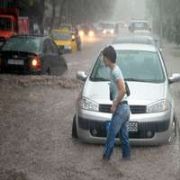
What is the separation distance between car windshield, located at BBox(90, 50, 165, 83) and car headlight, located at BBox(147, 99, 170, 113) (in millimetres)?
1093

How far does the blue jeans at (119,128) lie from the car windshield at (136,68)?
207 cm

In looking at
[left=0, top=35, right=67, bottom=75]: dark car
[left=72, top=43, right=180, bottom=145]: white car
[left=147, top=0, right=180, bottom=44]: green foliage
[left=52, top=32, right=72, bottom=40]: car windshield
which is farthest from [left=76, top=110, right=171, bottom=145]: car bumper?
[left=147, top=0, right=180, bottom=44]: green foliage

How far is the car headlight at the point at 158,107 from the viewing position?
31.9ft

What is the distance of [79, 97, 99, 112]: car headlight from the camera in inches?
384

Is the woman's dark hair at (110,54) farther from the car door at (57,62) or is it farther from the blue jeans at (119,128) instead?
the car door at (57,62)

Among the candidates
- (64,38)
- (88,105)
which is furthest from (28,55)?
(64,38)

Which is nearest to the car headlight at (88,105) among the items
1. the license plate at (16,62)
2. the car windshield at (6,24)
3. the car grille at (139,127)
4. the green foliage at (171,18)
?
the car grille at (139,127)

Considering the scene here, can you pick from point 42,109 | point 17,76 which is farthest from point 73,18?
point 42,109

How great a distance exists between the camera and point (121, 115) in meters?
8.79

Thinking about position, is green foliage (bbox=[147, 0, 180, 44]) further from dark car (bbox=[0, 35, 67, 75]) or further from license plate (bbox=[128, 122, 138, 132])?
license plate (bbox=[128, 122, 138, 132])

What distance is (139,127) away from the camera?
9.64 metres

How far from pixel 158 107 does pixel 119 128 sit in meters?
1.18

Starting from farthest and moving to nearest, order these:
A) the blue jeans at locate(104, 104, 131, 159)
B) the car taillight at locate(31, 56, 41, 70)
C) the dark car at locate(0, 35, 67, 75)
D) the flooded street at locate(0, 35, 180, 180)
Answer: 1. the dark car at locate(0, 35, 67, 75)
2. the car taillight at locate(31, 56, 41, 70)
3. the blue jeans at locate(104, 104, 131, 159)
4. the flooded street at locate(0, 35, 180, 180)

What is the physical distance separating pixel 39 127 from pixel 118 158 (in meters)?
2.79
